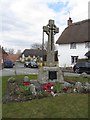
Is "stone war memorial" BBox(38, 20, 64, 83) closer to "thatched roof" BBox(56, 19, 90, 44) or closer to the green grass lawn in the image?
the green grass lawn

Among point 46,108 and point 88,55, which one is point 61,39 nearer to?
point 88,55

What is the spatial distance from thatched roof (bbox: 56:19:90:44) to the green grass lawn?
32.5m

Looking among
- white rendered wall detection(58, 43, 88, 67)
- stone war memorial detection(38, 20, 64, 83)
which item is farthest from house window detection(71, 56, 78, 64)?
stone war memorial detection(38, 20, 64, 83)

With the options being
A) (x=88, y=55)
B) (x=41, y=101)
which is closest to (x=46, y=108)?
(x=41, y=101)

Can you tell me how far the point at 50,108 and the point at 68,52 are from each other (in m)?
37.3

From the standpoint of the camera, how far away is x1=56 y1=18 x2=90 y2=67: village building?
42375 millimetres

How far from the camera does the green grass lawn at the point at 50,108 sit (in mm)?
7980

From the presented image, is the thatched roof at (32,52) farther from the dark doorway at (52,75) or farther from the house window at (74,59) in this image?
the dark doorway at (52,75)

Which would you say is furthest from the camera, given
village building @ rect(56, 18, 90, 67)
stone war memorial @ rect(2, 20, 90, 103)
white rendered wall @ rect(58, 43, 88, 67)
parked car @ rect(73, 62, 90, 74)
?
white rendered wall @ rect(58, 43, 88, 67)

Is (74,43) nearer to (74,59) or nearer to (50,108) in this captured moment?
(74,59)

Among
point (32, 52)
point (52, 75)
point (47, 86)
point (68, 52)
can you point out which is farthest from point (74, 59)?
point (32, 52)

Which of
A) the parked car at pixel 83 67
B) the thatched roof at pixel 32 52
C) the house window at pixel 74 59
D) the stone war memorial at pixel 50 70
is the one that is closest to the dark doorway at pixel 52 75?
the stone war memorial at pixel 50 70

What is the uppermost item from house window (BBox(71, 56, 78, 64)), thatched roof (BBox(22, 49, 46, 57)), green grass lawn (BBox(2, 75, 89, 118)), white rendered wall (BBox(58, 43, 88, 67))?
thatched roof (BBox(22, 49, 46, 57))

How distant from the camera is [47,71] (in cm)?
1510
